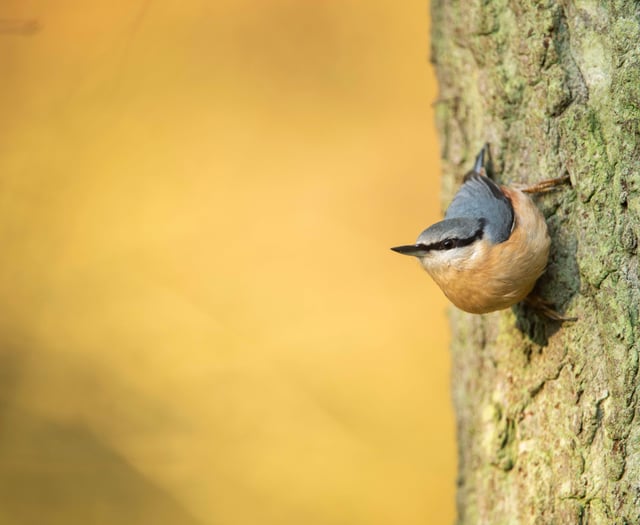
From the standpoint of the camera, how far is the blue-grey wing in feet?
7.11

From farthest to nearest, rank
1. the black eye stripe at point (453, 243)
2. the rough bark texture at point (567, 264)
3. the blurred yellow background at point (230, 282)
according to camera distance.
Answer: the blurred yellow background at point (230, 282) < the black eye stripe at point (453, 243) < the rough bark texture at point (567, 264)

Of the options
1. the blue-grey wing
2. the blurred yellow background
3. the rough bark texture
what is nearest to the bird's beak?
the blue-grey wing

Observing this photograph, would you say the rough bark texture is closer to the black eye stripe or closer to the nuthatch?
the nuthatch

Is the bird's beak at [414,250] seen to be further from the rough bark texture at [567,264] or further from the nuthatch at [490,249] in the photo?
the rough bark texture at [567,264]

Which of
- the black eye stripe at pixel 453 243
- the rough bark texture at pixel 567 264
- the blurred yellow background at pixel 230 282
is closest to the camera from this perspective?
the rough bark texture at pixel 567 264

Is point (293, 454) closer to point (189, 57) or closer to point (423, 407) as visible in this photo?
point (423, 407)

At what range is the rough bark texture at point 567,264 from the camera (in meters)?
2.01

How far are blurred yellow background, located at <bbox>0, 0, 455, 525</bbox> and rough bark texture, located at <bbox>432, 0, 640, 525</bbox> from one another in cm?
158

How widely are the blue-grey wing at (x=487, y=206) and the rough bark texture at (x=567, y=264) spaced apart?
0.13 meters

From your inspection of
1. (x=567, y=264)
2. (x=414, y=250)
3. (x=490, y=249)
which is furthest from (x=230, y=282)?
(x=567, y=264)

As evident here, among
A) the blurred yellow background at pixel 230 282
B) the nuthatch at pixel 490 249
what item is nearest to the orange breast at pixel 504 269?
the nuthatch at pixel 490 249

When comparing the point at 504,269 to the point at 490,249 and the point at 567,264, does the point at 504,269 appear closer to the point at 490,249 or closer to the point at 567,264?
the point at 490,249

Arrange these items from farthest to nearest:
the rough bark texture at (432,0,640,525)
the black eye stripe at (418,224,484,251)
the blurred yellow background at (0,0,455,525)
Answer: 1. the blurred yellow background at (0,0,455,525)
2. the black eye stripe at (418,224,484,251)
3. the rough bark texture at (432,0,640,525)

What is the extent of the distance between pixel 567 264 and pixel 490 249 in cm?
27
